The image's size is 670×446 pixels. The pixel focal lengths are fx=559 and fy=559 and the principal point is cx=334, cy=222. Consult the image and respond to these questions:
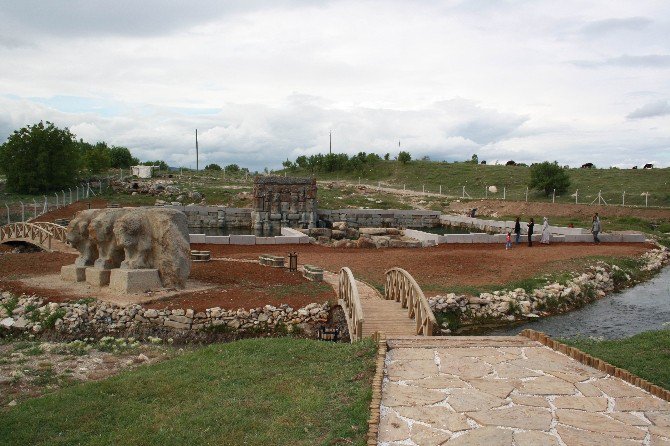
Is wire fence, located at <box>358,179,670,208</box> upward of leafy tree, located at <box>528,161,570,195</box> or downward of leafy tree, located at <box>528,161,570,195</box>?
downward

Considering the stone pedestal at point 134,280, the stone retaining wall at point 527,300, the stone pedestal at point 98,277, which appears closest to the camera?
the stone pedestal at point 134,280

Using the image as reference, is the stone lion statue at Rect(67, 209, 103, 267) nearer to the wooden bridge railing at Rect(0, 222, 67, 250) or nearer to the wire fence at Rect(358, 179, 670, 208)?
the wooden bridge railing at Rect(0, 222, 67, 250)

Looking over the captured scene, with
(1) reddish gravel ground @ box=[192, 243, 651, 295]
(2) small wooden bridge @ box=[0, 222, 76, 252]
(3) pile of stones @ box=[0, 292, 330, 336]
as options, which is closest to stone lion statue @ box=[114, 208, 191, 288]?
(3) pile of stones @ box=[0, 292, 330, 336]

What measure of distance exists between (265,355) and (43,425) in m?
3.93

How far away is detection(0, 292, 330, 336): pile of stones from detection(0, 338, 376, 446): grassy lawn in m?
5.31

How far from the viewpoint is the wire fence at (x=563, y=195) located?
1849 inches

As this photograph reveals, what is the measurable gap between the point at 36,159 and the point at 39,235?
2593cm

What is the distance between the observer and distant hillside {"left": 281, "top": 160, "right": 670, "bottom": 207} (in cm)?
5228

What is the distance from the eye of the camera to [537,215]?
44438mm

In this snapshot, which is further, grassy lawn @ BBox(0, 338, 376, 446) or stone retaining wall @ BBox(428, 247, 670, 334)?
stone retaining wall @ BBox(428, 247, 670, 334)

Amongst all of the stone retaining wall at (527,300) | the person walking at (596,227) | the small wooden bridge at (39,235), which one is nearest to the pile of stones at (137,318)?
the stone retaining wall at (527,300)

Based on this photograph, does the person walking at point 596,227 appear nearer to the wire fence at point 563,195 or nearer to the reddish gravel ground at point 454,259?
the reddish gravel ground at point 454,259

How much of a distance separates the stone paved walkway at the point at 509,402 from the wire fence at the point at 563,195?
40.8 meters

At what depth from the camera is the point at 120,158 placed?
87062 mm
